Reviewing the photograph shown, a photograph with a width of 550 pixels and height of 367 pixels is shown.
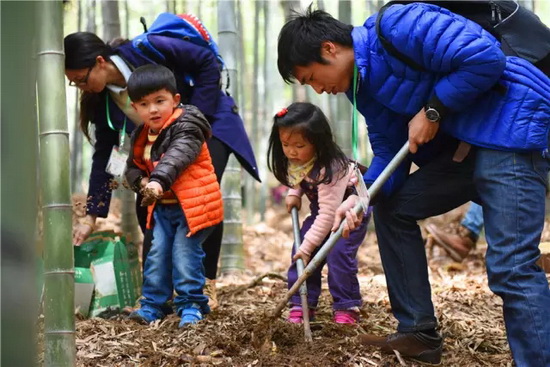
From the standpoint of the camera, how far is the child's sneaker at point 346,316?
3643mm

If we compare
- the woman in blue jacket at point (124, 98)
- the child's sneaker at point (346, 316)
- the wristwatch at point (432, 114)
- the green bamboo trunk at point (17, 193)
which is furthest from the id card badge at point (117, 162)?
the green bamboo trunk at point (17, 193)

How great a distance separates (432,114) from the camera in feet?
8.69

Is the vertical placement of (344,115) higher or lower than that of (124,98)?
lower

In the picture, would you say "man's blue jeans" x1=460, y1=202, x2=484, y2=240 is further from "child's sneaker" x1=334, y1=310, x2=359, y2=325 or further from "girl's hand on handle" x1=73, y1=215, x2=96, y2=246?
"girl's hand on handle" x1=73, y1=215, x2=96, y2=246

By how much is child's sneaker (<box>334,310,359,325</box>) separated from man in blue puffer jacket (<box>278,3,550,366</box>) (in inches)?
23.0

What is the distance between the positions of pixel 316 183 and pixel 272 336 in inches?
32.3

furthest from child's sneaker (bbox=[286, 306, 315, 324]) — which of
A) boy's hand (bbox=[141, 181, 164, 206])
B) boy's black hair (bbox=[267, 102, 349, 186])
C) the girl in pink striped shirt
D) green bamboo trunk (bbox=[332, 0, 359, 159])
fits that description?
green bamboo trunk (bbox=[332, 0, 359, 159])

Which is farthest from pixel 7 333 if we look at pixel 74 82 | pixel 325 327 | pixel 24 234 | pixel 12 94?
pixel 74 82

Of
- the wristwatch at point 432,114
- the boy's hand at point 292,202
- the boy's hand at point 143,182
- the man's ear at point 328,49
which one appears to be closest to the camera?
the wristwatch at point 432,114

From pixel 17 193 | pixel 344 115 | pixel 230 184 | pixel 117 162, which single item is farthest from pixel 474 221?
pixel 17 193

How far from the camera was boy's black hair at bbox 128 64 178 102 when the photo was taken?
355 centimetres

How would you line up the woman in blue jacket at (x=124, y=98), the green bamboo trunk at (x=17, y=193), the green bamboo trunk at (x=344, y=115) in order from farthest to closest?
the green bamboo trunk at (x=344, y=115), the woman in blue jacket at (x=124, y=98), the green bamboo trunk at (x=17, y=193)

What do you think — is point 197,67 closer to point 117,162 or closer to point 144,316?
point 117,162

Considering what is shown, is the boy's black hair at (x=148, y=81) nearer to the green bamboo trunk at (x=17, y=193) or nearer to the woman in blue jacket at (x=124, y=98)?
the woman in blue jacket at (x=124, y=98)
